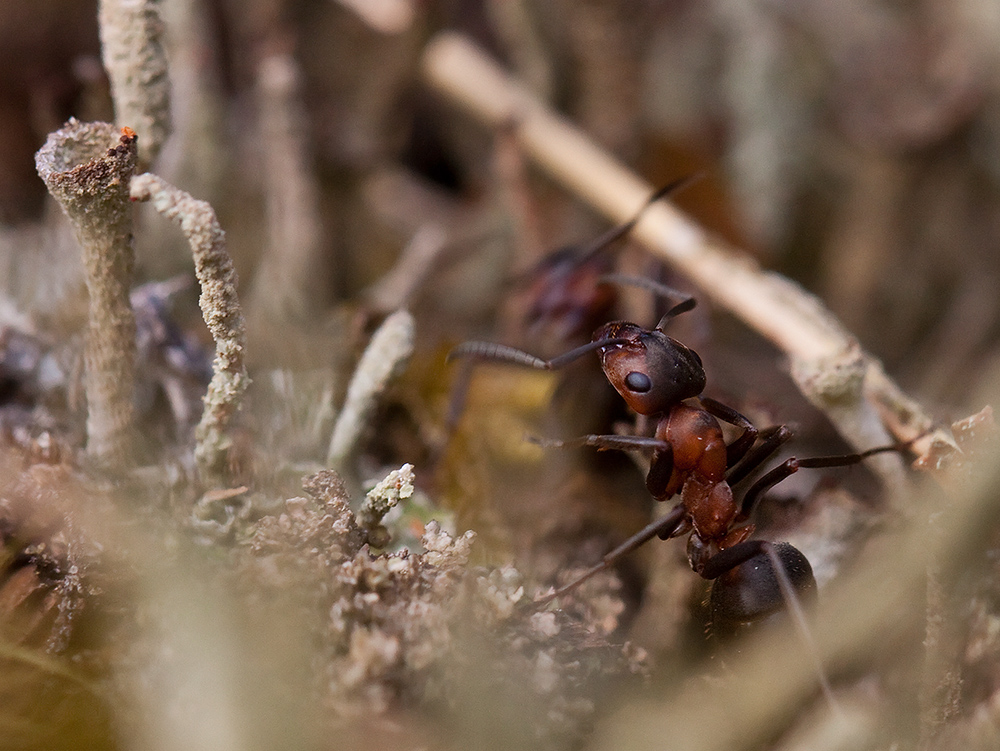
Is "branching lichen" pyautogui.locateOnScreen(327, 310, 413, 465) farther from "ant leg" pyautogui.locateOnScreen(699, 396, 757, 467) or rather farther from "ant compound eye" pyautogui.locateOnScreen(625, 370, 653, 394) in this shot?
"ant leg" pyautogui.locateOnScreen(699, 396, 757, 467)

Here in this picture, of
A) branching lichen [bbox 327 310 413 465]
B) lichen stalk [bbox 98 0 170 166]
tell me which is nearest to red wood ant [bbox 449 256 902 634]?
branching lichen [bbox 327 310 413 465]

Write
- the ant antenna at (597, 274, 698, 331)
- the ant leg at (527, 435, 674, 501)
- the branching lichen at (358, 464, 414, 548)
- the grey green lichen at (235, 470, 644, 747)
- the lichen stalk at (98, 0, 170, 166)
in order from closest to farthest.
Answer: the grey green lichen at (235, 470, 644, 747), the branching lichen at (358, 464, 414, 548), the lichen stalk at (98, 0, 170, 166), the ant leg at (527, 435, 674, 501), the ant antenna at (597, 274, 698, 331)

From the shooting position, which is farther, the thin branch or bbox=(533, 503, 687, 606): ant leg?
the thin branch

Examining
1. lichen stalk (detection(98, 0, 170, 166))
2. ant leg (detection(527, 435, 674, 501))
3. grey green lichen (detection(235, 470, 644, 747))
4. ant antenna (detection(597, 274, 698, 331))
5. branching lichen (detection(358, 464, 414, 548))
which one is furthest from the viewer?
ant antenna (detection(597, 274, 698, 331))

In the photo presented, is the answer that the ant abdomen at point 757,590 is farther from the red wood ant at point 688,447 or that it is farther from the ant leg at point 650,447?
the ant leg at point 650,447

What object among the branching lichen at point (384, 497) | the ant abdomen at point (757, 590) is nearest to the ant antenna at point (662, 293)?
the ant abdomen at point (757, 590)

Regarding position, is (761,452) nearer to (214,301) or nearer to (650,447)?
(650,447)

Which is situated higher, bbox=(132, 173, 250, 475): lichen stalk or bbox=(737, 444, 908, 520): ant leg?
bbox=(132, 173, 250, 475): lichen stalk

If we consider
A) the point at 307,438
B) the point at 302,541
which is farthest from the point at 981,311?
the point at 302,541
